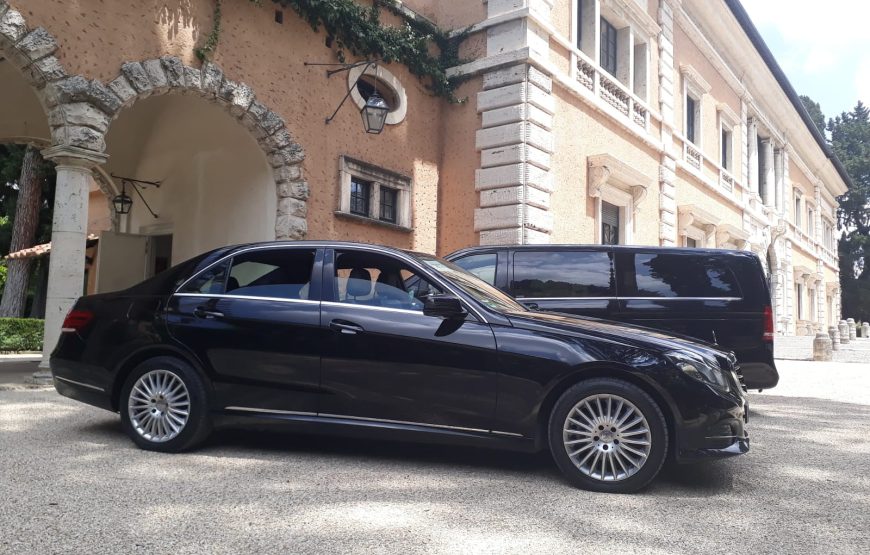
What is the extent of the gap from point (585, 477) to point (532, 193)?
889 cm

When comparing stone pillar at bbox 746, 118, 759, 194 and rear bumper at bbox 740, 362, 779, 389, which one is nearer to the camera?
rear bumper at bbox 740, 362, 779, 389

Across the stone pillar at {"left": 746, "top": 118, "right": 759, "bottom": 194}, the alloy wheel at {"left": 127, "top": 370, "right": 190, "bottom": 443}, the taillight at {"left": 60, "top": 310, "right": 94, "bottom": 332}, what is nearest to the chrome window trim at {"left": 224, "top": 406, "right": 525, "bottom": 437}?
the alloy wheel at {"left": 127, "top": 370, "right": 190, "bottom": 443}

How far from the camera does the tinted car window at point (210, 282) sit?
483cm

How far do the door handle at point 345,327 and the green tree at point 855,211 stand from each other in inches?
2221

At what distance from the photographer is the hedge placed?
16891mm

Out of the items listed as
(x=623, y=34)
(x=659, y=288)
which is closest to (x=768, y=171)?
(x=623, y=34)

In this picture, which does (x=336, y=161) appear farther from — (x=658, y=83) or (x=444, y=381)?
(x=658, y=83)

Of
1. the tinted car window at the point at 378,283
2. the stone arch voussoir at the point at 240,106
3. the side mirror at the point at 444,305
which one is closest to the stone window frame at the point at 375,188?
the stone arch voussoir at the point at 240,106

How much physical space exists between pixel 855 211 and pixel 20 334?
6281cm

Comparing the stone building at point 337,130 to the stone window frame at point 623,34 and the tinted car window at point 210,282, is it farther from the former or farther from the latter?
the tinted car window at point 210,282

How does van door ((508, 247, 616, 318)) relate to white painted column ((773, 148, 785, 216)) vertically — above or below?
below

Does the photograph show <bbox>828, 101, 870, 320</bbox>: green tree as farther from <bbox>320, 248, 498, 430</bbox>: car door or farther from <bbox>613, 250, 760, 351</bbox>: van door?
<bbox>320, 248, 498, 430</bbox>: car door

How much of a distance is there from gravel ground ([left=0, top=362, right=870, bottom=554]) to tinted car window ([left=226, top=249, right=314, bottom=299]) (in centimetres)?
114

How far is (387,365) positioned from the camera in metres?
4.31
